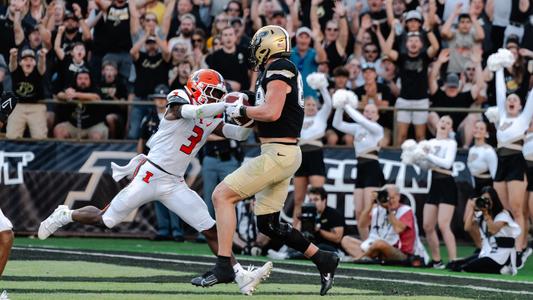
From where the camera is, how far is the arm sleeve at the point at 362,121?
1638 centimetres

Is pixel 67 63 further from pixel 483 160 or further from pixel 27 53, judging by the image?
pixel 483 160

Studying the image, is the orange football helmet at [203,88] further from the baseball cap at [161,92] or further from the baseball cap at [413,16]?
the baseball cap at [413,16]

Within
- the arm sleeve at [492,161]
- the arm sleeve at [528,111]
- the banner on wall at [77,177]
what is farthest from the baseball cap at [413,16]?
the arm sleeve at [528,111]

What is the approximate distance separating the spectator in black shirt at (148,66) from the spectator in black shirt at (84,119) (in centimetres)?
48

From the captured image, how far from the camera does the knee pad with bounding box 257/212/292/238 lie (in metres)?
10.6

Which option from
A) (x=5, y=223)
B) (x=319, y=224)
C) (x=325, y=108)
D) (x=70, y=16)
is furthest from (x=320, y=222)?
(x=5, y=223)

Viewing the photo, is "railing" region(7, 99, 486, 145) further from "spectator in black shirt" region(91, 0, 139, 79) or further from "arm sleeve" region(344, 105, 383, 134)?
"arm sleeve" region(344, 105, 383, 134)

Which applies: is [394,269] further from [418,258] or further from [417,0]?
[417,0]

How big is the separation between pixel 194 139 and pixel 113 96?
25.1 feet

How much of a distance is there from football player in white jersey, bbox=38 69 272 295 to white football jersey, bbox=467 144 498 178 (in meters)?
5.33

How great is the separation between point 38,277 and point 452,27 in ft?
31.0

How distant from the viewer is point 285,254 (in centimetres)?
1598

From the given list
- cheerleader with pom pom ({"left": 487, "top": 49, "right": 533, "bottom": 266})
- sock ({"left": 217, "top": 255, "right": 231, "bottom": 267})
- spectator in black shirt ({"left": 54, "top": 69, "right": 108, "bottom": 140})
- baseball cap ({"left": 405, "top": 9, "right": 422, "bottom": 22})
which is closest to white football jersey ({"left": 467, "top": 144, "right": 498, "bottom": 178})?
cheerleader with pom pom ({"left": 487, "top": 49, "right": 533, "bottom": 266})

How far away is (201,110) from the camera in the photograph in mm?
10719
